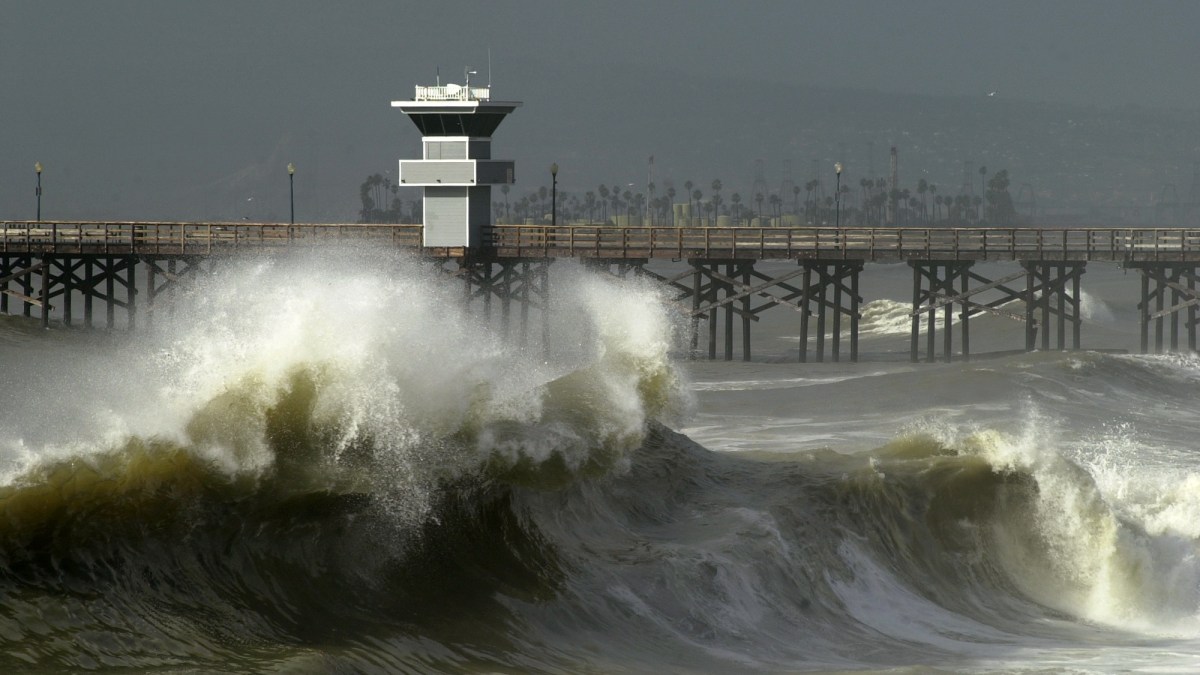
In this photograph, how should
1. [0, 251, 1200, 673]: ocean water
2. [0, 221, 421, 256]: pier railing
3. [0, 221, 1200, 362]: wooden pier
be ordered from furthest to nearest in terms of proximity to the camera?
[0, 221, 421, 256]: pier railing → [0, 221, 1200, 362]: wooden pier → [0, 251, 1200, 673]: ocean water

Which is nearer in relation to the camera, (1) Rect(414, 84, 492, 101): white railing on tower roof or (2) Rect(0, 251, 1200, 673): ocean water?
(2) Rect(0, 251, 1200, 673): ocean water

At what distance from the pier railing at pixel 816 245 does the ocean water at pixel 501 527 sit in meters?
19.6

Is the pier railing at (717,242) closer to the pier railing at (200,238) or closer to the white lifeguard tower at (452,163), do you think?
the pier railing at (200,238)

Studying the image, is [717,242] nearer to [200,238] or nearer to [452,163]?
[452,163]

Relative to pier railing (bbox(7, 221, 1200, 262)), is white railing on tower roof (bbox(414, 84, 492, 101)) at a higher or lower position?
higher

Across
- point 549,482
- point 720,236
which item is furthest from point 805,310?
point 549,482

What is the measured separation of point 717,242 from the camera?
44.2 meters

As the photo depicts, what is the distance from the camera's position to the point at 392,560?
13773 mm

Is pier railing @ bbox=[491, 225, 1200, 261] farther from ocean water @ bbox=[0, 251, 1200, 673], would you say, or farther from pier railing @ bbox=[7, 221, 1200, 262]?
ocean water @ bbox=[0, 251, 1200, 673]

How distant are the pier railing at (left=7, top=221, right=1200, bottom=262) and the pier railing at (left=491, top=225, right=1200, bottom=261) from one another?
1.1 inches

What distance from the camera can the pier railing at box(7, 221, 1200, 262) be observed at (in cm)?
4341

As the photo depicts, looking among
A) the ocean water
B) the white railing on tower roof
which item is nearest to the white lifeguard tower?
the white railing on tower roof

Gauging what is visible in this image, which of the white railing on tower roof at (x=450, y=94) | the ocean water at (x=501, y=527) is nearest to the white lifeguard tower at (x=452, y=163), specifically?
the white railing on tower roof at (x=450, y=94)

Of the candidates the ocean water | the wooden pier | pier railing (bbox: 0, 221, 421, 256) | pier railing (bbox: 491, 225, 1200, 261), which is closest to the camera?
the ocean water
